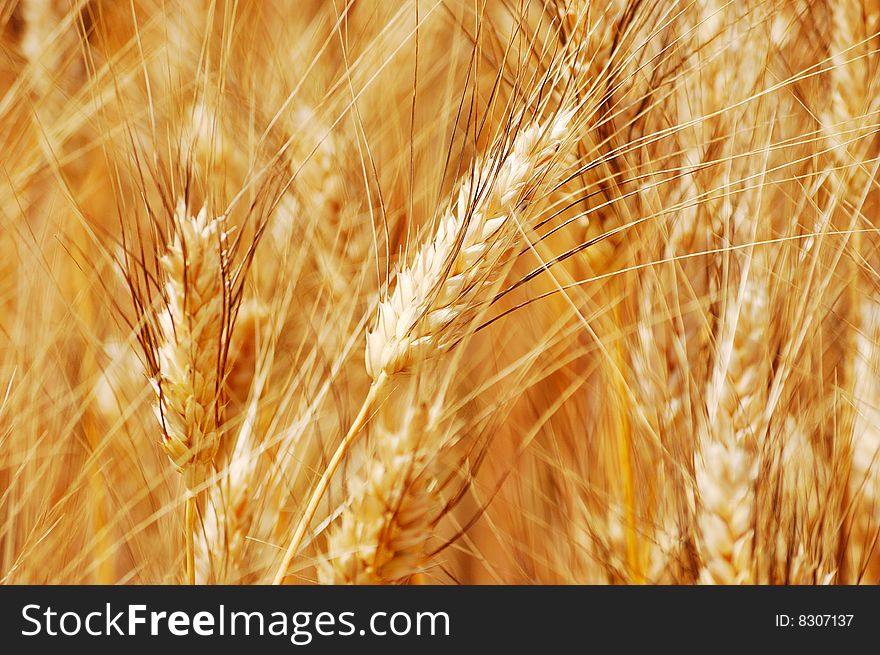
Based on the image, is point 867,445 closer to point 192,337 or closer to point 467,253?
point 467,253

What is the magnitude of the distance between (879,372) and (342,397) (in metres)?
0.60

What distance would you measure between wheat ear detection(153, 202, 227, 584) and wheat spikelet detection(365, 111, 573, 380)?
15 centimetres

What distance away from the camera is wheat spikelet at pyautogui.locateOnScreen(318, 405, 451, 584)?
555mm

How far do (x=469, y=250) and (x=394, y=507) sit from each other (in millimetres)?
231

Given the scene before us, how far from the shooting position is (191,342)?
53 centimetres

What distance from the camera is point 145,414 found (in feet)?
2.64

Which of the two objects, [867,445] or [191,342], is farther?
[867,445]

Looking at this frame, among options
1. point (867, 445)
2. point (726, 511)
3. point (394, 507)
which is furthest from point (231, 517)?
point (867, 445)

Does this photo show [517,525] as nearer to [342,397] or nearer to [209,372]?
[342,397]

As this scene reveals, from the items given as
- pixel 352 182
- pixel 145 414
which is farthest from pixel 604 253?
pixel 145 414

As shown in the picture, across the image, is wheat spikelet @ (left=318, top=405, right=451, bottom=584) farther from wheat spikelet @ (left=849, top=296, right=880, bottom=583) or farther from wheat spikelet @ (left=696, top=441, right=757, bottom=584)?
wheat spikelet @ (left=849, top=296, right=880, bottom=583)

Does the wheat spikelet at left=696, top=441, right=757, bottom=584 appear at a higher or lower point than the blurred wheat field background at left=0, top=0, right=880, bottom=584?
lower

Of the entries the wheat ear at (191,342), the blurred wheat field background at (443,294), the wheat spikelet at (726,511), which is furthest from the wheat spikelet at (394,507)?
the wheat spikelet at (726,511)

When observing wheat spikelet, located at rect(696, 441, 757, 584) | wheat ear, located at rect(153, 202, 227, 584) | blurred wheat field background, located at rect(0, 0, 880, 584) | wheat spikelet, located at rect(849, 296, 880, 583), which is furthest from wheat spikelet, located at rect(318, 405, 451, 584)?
wheat spikelet, located at rect(849, 296, 880, 583)
